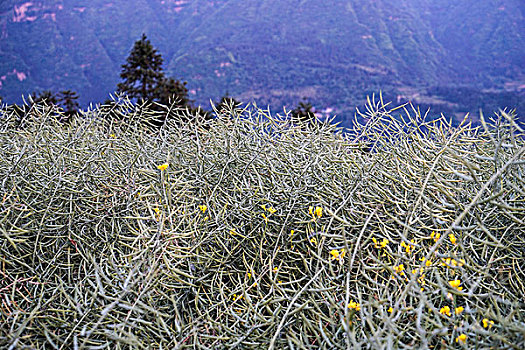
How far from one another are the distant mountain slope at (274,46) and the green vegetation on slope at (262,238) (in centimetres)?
7036

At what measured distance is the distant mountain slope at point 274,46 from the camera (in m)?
81.6

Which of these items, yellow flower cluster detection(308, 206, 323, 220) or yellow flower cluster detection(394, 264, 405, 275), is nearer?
yellow flower cluster detection(394, 264, 405, 275)

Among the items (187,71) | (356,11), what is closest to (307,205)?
(187,71)

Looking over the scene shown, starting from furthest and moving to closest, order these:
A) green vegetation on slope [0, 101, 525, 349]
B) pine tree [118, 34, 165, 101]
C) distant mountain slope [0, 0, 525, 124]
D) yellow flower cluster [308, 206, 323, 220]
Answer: distant mountain slope [0, 0, 525, 124], pine tree [118, 34, 165, 101], yellow flower cluster [308, 206, 323, 220], green vegetation on slope [0, 101, 525, 349]

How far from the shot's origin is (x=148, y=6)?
114m

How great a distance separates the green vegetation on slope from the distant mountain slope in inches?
2770

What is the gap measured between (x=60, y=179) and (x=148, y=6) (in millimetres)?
A: 125033

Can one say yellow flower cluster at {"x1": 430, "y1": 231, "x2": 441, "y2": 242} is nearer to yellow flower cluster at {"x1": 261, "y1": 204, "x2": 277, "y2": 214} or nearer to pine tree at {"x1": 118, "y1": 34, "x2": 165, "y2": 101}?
yellow flower cluster at {"x1": 261, "y1": 204, "x2": 277, "y2": 214}

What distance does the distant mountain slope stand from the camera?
3211 inches

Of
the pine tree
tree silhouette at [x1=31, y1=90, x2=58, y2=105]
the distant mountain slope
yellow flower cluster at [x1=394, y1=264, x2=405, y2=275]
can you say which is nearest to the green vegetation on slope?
yellow flower cluster at [x1=394, y1=264, x2=405, y2=275]

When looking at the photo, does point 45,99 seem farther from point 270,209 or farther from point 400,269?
point 400,269

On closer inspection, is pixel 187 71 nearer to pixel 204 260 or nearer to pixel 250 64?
pixel 250 64

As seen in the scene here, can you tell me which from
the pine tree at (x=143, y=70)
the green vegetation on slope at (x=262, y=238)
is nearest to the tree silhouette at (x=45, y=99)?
the green vegetation on slope at (x=262, y=238)

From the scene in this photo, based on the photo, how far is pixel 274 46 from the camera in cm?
9419
